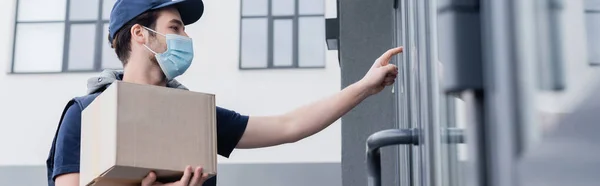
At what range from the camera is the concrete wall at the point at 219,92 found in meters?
11.4

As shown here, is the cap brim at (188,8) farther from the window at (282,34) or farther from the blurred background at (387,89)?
the window at (282,34)

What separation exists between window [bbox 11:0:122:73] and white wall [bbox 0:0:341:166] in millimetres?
261

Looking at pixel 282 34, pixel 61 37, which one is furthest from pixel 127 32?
pixel 61 37

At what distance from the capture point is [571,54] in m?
0.54

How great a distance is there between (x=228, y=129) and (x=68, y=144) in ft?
1.46

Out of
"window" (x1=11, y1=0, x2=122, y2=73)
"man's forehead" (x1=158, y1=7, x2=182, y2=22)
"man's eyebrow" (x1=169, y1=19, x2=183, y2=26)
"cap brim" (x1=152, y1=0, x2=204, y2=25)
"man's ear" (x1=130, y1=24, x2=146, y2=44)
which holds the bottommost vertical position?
"man's ear" (x1=130, y1=24, x2=146, y2=44)

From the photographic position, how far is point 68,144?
6.55 feet

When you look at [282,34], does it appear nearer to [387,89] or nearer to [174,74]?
[387,89]

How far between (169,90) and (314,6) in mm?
10408

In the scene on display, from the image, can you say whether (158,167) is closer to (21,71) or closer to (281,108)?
(281,108)

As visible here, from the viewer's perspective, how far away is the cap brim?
222 cm

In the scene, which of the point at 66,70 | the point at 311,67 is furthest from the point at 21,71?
the point at 311,67

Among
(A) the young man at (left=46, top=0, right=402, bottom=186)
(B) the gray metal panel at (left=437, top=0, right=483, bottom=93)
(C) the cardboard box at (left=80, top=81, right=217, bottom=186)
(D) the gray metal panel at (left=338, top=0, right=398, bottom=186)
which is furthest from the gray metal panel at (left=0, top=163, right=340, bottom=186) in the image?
(B) the gray metal panel at (left=437, top=0, right=483, bottom=93)

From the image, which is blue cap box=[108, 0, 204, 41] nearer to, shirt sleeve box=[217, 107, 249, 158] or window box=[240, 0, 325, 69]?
shirt sleeve box=[217, 107, 249, 158]
